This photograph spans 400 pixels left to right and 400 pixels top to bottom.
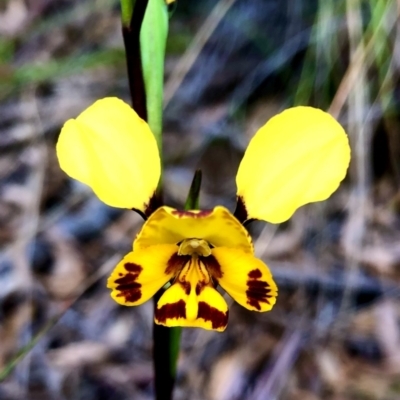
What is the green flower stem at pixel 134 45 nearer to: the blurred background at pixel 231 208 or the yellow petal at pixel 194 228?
the yellow petal at pixel 194 228

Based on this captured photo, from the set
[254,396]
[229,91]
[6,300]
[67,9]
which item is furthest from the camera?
[67,9]

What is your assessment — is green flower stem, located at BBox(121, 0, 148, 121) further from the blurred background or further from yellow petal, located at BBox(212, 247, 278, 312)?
the blurred background

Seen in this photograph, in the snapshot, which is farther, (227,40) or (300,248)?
(227,40)

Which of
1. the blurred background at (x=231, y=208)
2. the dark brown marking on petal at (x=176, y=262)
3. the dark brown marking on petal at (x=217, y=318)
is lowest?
the blurred background at (x=231, y=208)

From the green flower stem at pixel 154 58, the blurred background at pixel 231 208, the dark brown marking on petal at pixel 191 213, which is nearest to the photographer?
the dark brown marking on petal at pixel 191 213

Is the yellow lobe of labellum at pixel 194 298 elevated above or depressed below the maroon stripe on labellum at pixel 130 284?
below

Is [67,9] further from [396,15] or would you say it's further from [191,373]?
[191,373]

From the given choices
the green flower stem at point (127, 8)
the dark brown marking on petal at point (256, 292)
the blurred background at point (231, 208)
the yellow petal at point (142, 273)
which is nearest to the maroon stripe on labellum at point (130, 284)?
the yellow petal at point (142, 273)

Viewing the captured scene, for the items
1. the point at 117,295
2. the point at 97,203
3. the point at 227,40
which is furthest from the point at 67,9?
the point at 117,295

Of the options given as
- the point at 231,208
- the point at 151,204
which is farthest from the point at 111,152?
the point at 231,208
